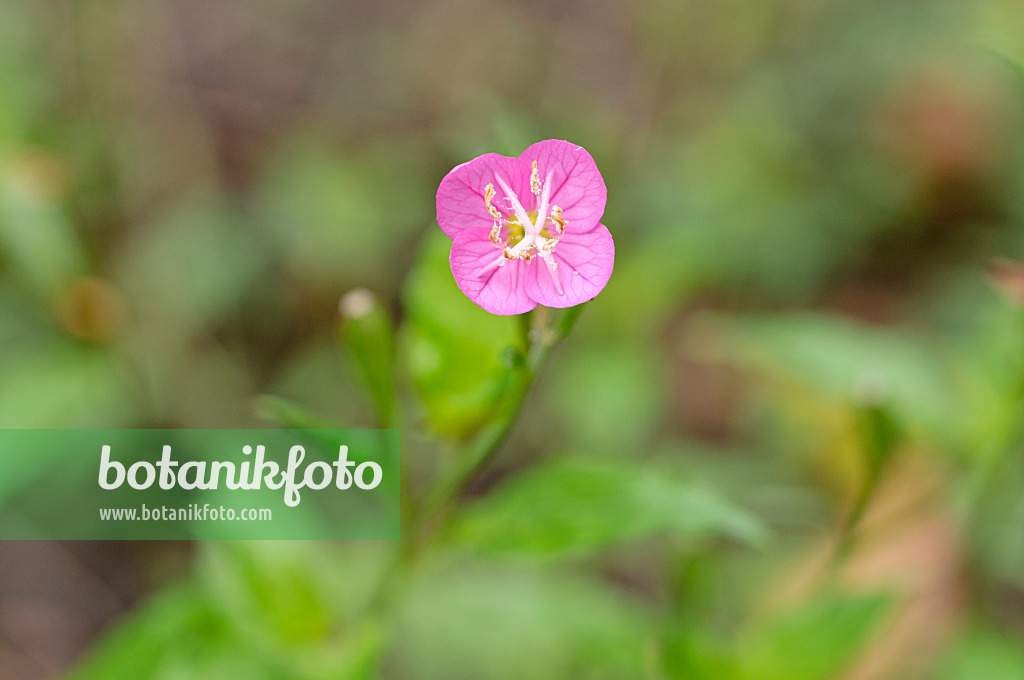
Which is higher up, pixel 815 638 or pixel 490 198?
pixel 490 198

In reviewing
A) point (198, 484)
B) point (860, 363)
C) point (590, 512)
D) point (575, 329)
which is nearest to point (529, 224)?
point (590, 512)

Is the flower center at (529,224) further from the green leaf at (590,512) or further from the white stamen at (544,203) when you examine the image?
the green leaf at (590,512)

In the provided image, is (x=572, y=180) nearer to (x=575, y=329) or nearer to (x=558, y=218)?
(x=558, y=218)

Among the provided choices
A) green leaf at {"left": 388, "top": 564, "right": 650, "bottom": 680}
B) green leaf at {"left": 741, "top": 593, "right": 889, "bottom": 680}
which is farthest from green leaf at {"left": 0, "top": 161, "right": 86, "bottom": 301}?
green leaf at {"left": 741, "top": 593, "right": 889, "bottom": 680}

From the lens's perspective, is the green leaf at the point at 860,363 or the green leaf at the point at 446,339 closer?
the green leaf at the point at 446,339

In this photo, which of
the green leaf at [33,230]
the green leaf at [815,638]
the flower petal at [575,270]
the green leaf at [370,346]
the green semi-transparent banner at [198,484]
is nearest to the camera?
the flower petal at [575,270]

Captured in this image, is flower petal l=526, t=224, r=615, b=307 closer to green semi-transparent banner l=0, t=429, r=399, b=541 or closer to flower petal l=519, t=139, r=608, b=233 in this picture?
flower petal l=519, t=139, r=608, b=233

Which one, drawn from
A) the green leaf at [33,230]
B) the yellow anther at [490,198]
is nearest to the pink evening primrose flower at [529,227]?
the yellow anther at [490,198]

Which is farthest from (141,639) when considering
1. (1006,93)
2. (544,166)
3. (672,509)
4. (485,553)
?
(1006,93)
